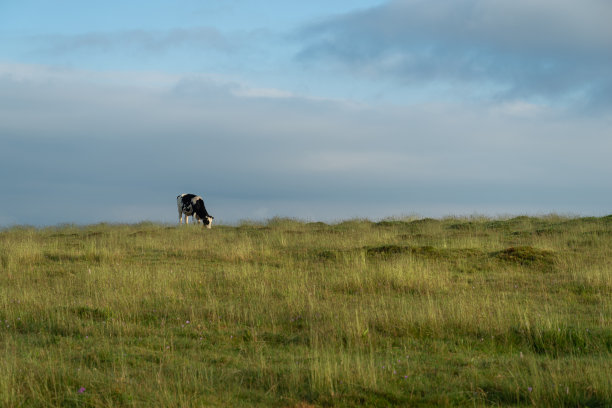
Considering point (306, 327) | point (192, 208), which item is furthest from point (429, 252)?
point (192, 208)

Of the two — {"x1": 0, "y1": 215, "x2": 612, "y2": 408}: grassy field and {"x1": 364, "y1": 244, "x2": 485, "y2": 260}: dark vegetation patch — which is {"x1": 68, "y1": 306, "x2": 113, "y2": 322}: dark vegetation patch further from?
{"x1": 364, "y1": 244, "x2": 485, "y2": 260}: dark vegetation patch

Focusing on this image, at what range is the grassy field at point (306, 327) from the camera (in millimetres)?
6074

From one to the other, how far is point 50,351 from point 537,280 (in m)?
11.0

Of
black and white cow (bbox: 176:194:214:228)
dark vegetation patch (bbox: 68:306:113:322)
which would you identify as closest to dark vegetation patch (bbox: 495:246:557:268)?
dark vegetation patch (bbox: 68:306:113:322)

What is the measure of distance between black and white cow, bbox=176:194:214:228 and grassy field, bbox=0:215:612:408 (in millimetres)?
15506

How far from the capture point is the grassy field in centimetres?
607

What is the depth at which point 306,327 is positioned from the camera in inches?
359

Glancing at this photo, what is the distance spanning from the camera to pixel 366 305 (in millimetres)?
10781

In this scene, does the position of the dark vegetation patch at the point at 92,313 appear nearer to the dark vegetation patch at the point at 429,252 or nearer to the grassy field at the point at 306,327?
the grassy field at the point at 306,327

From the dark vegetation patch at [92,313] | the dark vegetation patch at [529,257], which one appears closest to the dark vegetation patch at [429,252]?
the dark vegetation patch at [529,257]

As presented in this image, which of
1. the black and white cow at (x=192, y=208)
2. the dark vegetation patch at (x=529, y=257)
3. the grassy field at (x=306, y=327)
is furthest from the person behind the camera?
the black and white cow at (x=192, y=208)

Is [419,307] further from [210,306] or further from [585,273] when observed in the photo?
[585,273]

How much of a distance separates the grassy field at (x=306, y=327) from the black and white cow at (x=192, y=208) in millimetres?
15506

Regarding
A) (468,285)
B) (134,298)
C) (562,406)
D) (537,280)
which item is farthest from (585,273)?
(134,298)
